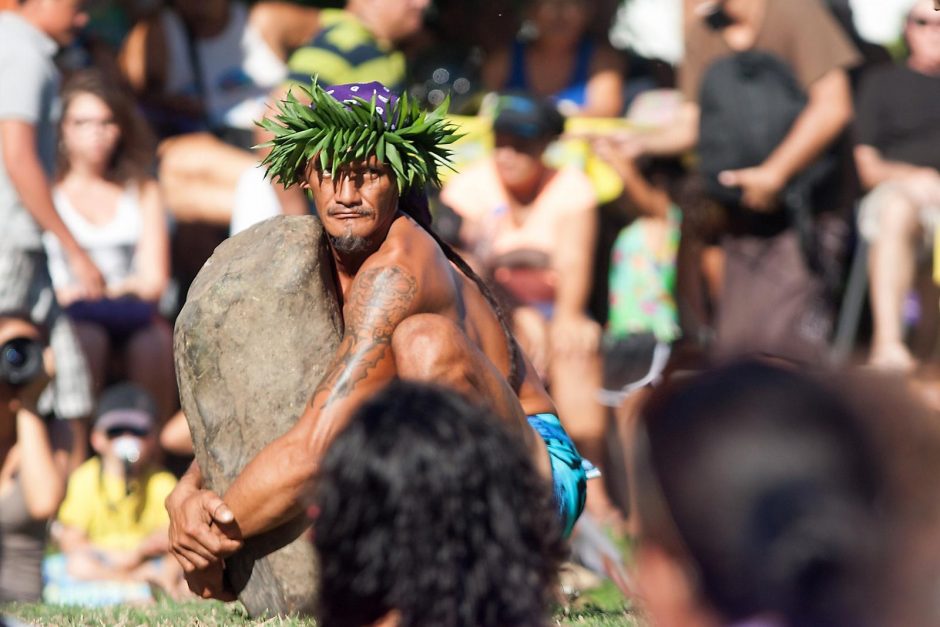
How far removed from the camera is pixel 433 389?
2650 mm

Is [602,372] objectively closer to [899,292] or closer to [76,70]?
[899,292]

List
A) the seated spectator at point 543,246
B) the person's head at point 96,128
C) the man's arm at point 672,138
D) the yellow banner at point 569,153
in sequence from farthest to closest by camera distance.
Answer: the yellow banner at point 569,153 → the man's arm at point 672,138 → the seated spectator at point 543,246 → the person's head at point 96,128

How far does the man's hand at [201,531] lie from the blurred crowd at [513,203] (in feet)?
7.89

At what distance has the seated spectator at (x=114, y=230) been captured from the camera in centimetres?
759

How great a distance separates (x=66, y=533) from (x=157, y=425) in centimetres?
68

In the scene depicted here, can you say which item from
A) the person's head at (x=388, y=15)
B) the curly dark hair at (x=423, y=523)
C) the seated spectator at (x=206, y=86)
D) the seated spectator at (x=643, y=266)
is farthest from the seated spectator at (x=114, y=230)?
the curly dark hair at (x=423, y=523)

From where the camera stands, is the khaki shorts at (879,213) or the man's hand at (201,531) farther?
the khaki shorts at (879,213)

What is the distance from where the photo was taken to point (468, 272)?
4.68m

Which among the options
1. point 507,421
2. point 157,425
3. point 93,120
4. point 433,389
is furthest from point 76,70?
point 433,389

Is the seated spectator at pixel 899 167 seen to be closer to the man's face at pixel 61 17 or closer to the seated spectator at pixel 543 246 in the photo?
the seated spectator at pixel 543 246

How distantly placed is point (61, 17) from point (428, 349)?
13.4 feet

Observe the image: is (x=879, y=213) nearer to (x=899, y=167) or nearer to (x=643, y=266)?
(x=899, y=167)

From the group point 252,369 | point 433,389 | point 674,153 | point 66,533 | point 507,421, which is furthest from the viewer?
point 674,153

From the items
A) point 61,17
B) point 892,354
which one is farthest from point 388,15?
point 892,354
